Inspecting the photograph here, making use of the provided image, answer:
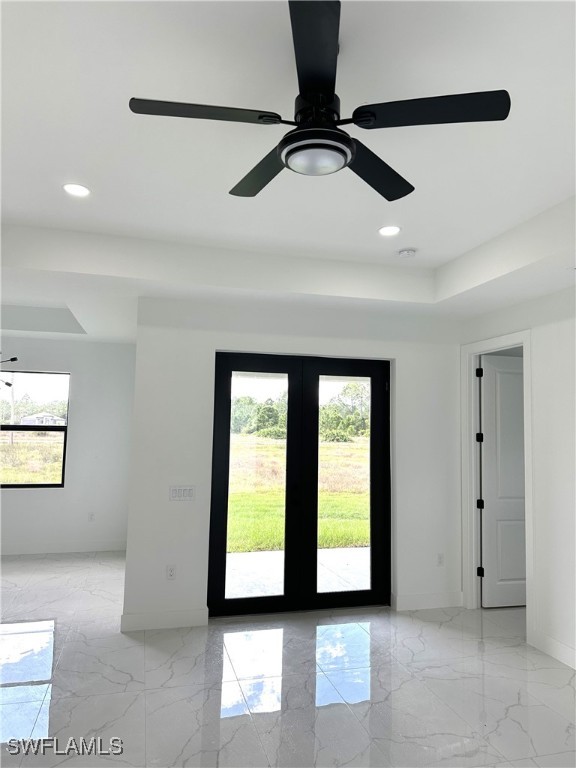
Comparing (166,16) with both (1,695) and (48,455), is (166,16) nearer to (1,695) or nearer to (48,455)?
(1,695)

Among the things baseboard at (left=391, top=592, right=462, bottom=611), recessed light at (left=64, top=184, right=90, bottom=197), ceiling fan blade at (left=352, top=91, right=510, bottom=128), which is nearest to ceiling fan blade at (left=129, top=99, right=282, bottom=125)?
ceiling fan blade at (left=352, top=91, right=510, bottom=128)

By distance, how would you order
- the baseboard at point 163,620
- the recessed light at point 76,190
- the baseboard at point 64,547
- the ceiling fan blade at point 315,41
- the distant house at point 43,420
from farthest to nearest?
the distant house at point 43,420 → the baseboard at point 64,547 → the baseboard at point 163,620 → the recessed light at point 76,190 → the ceiling fan blade at point 315,41

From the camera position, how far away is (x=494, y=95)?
4.95 feet

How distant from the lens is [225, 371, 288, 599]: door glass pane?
4277 millimetres

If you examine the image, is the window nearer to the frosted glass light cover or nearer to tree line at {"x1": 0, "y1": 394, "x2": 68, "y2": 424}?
tree line at {"x1": 0, "y1": 394, "x2": 68, "y2": 424}

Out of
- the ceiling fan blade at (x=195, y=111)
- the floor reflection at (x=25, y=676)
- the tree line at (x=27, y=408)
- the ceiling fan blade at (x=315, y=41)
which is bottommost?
the floor reflection at (x=25, y=676)

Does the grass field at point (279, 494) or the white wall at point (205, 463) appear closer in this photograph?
the white wall at point (205, 463)

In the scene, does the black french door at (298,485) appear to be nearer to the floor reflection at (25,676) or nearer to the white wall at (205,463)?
the white wall at (205,463)

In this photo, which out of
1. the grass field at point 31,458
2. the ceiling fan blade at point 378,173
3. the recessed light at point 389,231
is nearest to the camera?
the ceiling fan blade at point 378,173

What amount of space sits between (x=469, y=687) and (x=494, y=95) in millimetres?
3166

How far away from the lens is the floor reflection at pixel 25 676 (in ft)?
8.68

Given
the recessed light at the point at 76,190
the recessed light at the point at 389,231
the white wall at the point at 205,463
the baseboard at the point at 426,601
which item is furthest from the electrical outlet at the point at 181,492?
the recessed light at the point at 389,231

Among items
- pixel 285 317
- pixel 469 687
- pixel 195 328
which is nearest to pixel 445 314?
pixel 285 317

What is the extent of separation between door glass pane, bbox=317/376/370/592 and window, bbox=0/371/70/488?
3759 mm
